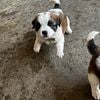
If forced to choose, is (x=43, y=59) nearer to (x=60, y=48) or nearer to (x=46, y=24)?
(x=60, y=48)

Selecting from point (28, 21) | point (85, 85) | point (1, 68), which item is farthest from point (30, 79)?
point (28, 21)

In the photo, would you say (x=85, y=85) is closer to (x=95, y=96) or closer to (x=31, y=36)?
(x=95, y=96)

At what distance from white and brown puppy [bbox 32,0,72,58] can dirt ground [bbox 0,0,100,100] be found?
0.09 metres

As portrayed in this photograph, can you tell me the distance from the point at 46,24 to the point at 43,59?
1.13 feet

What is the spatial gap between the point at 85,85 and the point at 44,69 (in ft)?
1.17

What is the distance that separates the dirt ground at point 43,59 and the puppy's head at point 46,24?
0.86ft

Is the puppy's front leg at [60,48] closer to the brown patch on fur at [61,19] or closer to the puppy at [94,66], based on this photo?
the brown patch on fur at [61,19]

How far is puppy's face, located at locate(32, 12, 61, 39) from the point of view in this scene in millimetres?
1930

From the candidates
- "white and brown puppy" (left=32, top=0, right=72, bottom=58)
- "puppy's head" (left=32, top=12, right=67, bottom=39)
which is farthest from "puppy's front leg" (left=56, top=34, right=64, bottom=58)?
"puppy's head" (left=32, top=12, right=67, bottom=39)

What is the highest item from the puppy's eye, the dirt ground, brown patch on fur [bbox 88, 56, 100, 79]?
the puppy's eye

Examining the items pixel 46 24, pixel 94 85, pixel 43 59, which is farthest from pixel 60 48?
pixel 94 85

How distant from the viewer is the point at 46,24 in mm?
1941

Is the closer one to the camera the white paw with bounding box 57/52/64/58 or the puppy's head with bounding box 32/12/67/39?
the puppy's head with bounding box 32/12/67/39

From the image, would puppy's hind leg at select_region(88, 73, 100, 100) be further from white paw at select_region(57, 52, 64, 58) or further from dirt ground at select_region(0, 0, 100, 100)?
white paw at select_region(57, 52, 64, 58)
